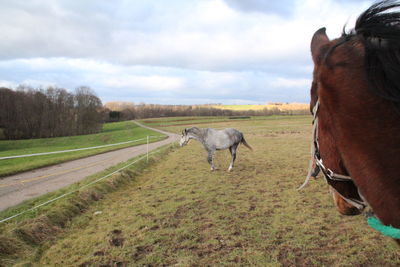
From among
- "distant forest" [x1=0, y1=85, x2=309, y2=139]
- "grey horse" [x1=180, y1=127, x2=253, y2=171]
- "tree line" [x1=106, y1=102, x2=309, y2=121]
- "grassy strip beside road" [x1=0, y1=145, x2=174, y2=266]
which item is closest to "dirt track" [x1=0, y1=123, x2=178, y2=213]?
"grassy strip beside road" [x1=0, y1=145, x2=174, y2=266]

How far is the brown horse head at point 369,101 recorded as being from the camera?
37.1 inches

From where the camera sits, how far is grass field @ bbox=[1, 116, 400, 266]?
3752 mm

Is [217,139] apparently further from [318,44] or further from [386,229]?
[386,229]

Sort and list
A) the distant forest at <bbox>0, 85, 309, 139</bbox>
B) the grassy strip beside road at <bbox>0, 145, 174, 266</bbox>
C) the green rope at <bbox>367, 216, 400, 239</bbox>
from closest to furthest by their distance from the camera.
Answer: the green rope at <bbox>367, 216, 400, 239</bbox>
the grassy strip beside road at <bbox>0, 145, 174, 266</bbox>
the distant forest at <bbox>0, 85, 309, 139</bbox>

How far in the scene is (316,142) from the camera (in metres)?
1.32

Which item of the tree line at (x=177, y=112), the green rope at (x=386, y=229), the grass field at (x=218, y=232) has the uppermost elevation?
the tree line at (x=177, y=112)

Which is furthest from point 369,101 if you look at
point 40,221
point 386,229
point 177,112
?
point 177,112

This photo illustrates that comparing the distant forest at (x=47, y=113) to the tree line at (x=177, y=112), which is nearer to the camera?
the distant forest at (x=47, y=113)

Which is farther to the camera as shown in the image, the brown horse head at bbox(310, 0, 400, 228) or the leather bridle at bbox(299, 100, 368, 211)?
the leather bridle at bbox(299, 100, 368, 211)

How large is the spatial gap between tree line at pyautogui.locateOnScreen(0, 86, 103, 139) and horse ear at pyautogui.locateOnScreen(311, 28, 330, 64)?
192 feet

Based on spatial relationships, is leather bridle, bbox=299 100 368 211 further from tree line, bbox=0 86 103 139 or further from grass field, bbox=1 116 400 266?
tree line, bbox=0 86 103 139

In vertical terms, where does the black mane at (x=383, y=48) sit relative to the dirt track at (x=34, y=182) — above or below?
above

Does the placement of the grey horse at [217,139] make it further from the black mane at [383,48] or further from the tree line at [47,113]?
the tree line at [47,113]

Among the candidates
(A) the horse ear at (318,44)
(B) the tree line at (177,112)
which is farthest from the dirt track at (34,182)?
(B) the tree line at (177,112)
